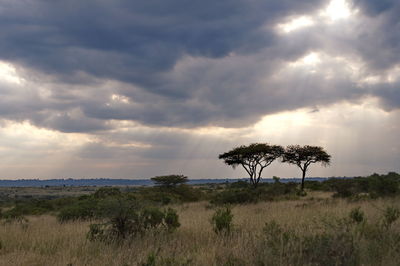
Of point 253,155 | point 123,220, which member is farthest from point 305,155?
point 123,220

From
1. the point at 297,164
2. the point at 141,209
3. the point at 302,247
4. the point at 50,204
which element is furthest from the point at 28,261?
the point at 297,164

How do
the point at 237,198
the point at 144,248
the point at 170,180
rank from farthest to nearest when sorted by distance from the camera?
the point at 170,180 → the point at 237,198 → the point at 144,248

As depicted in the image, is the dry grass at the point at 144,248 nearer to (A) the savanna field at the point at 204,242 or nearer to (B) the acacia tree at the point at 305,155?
(A) the savanna field at the point at 204,242

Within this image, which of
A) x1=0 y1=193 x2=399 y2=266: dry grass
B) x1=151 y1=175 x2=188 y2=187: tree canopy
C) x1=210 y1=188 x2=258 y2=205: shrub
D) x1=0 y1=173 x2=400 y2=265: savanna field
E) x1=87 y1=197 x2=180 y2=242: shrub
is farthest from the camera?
x1=151 y1=175 x2=188 y2=187: tree canopy

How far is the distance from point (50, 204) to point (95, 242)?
28.6 meters

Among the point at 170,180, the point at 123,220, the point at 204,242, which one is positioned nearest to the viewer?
the point at 204,242

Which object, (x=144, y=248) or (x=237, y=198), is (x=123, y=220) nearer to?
(x=144, y=248)

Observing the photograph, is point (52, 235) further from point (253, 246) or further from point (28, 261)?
point (253, 246)

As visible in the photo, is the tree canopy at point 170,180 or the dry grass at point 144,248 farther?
the tree canopy at point 170,180

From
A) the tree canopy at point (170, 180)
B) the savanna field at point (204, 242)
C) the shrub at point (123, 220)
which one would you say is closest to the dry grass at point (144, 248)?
the savanna field at point (204, 242)

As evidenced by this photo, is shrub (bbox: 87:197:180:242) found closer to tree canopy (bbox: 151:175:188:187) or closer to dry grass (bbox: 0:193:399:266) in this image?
dry grass (bbox: 0:193:399:266)

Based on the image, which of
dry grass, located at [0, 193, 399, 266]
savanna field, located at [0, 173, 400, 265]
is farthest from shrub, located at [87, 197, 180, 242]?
dry grass, located at [0, 193, 399, 266]

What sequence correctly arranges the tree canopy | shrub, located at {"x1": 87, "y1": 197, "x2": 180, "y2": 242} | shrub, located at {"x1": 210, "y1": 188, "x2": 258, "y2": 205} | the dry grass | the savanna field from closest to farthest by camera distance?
the savanna field < the dry grass < shrub, located at {"x1": 87, "y1": 197, "x2": 180, "y2": 242} < shrub, located at {"x1": 210, "y1": 188, "x2": 258, "y2": 205} < the tree canopy

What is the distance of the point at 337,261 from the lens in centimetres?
530
